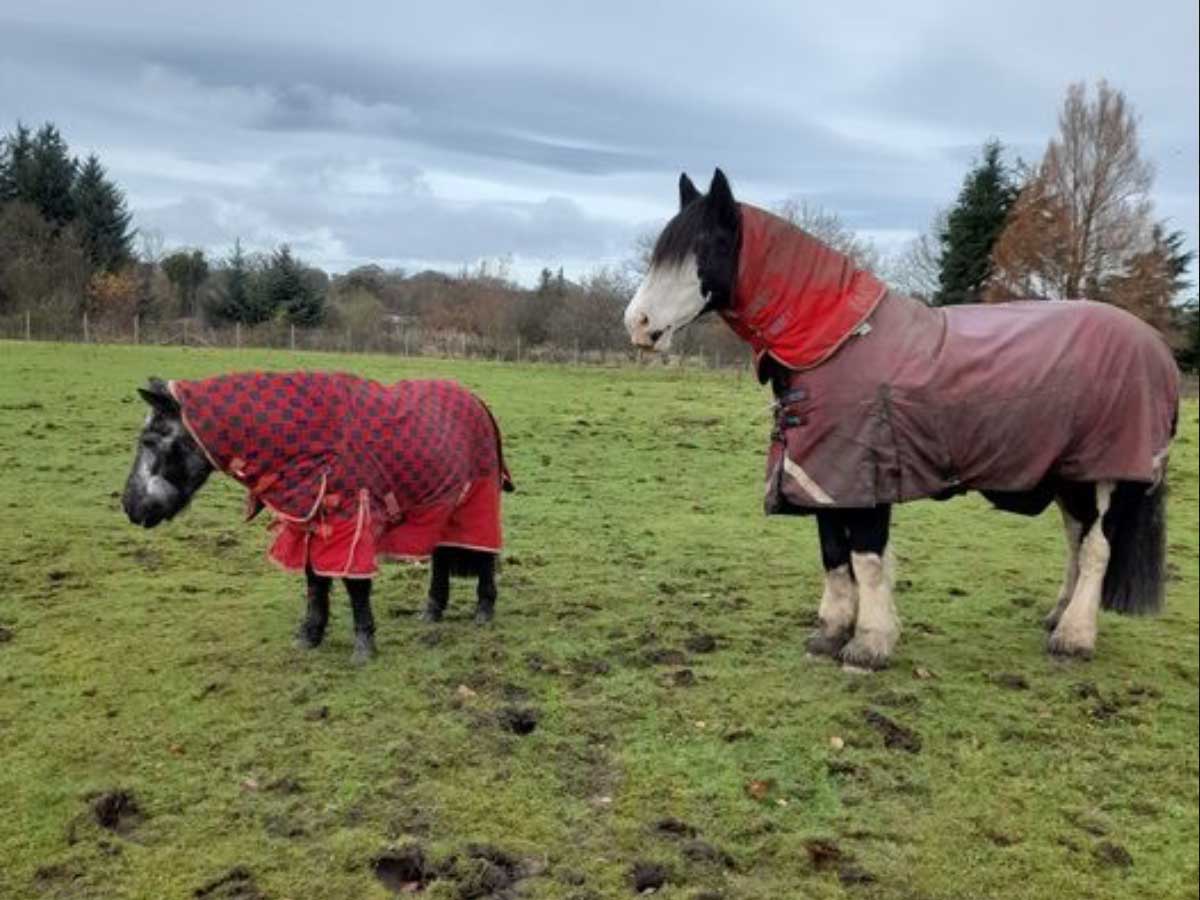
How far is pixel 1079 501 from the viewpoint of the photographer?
5348mm

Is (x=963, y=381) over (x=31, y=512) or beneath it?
over

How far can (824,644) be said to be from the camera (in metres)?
5.20

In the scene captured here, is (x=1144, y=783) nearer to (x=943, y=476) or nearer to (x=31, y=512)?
(x=943, y=476)

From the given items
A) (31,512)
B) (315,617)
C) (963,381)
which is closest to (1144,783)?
(963,381)

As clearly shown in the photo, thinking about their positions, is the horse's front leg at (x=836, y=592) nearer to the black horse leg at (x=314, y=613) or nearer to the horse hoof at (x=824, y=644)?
the horse hoof at (x=824, y=644)

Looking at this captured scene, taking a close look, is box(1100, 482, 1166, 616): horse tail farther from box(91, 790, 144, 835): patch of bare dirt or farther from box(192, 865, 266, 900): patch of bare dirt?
box(91, 790, 144, 835): patch of bare dirt

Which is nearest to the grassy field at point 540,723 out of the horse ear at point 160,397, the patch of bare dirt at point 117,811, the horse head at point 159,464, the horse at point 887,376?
the patch of bare dirt at point 117,811

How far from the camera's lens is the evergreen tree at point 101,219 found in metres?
5.14

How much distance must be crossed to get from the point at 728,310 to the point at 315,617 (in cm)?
255

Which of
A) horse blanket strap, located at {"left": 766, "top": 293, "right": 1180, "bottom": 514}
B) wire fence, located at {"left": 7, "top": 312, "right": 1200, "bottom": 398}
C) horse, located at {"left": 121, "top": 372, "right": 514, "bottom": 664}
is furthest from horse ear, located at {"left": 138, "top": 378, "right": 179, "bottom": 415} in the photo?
horse blanket strap, located at {"left": 766, "top": 293, "right": 1180, "bottom": 514}

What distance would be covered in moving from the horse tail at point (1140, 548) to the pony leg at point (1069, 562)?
214 mm

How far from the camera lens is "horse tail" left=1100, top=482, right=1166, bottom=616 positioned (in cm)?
520

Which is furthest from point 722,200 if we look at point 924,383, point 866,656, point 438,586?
point 438,586

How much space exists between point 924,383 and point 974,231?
1.23m
